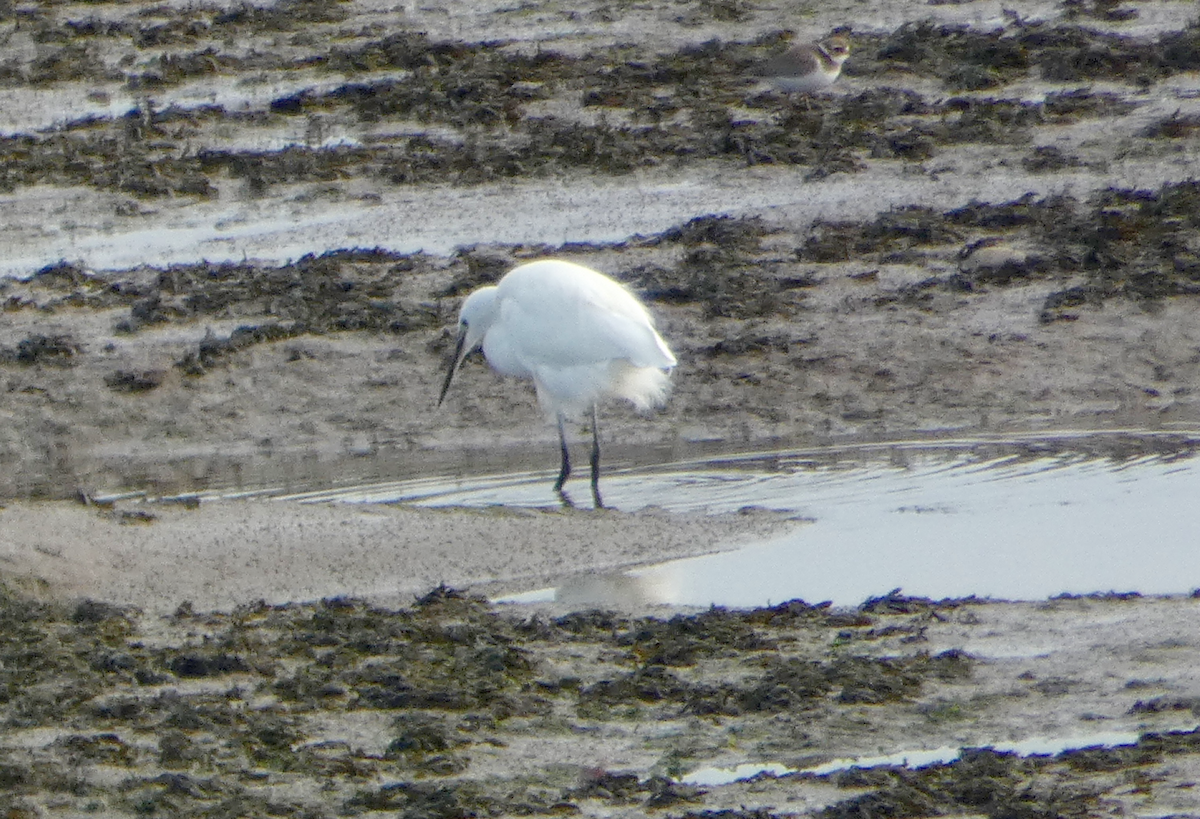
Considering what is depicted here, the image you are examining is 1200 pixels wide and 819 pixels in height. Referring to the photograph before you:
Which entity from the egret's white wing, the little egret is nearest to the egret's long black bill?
the little egret

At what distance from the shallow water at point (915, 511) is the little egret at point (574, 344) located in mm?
369

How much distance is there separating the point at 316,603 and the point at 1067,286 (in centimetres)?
584

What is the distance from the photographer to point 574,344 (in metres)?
9.48

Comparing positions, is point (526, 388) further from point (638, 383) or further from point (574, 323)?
point (574, 323)

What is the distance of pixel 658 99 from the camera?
1591cm

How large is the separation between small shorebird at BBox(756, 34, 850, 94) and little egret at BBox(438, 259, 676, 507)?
5536 millimetres

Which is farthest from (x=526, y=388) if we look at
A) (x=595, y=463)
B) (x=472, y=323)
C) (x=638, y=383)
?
(x=595, y=463)

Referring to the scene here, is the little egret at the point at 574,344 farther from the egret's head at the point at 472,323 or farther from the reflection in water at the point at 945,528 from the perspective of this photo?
the reflection in water at the point at 945,528

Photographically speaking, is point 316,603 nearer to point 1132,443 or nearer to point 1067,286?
point 1132,443

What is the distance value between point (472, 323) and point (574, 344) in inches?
39.5

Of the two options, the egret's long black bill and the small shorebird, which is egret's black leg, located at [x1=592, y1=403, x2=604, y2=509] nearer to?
the egret's long black bill

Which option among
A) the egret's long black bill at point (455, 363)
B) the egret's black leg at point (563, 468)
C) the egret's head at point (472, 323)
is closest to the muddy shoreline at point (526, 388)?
the egret's long black bill at point (455, 363)

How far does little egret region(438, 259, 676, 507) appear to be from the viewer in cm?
937

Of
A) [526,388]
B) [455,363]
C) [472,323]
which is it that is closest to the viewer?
[472,323]
